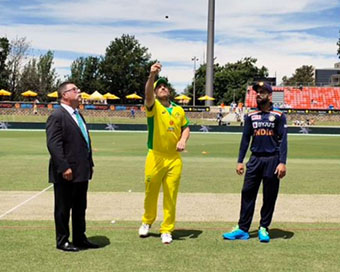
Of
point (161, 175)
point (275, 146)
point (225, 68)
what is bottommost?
point (161, 175)

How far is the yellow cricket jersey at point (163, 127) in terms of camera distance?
6094 mm

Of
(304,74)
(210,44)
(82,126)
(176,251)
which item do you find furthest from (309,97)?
(82,126)

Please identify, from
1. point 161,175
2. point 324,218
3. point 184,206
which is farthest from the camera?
point 184,206

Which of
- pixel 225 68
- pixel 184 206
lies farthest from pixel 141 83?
pixel 184 206

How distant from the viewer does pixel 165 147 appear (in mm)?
6141

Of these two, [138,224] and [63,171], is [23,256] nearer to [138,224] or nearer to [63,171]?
[63,171]

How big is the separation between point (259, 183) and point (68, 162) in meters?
2.43

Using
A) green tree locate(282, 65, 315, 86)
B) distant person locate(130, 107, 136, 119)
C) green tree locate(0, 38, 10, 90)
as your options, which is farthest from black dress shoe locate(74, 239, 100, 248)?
green tree locate(282, 65, 315, 86)

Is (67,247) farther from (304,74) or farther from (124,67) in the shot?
(304,74)

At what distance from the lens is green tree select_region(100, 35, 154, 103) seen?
87.8m

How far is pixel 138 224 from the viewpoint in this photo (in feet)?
23.2

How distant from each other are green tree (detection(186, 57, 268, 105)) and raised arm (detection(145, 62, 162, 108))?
3497 inches

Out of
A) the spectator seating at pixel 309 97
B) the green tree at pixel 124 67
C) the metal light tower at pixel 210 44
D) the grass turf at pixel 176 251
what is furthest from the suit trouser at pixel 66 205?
the green tree at pixel 124 67

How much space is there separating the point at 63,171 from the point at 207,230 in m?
2.34
